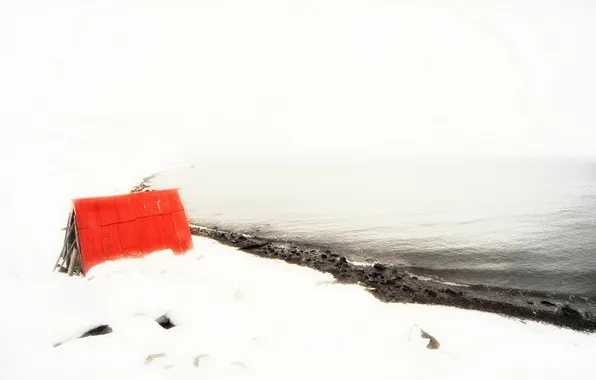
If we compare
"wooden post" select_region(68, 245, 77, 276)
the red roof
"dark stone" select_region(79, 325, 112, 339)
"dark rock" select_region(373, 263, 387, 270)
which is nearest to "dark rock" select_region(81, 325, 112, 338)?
"dark stone" select_region(79, 325, 112, 339)

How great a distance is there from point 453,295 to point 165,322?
16.9 m

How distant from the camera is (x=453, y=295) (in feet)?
65.2

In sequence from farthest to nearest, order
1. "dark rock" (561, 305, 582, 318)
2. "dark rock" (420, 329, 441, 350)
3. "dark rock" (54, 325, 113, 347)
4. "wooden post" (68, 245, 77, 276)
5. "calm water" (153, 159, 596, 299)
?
"calm water" (153, 159, 596, 299) < "dark rock" (561, 305, 582, 318) < "wooden post" (68, 245, 77, 276) < "dark rock" (420, 329, 441, 350) < "dark rock" (54, 325, 113, 347)

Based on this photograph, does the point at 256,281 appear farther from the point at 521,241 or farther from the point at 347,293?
the point at 521,241

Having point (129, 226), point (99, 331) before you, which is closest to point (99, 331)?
point (99, 331)

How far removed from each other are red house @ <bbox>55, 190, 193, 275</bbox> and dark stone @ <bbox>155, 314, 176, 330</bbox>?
591 cm

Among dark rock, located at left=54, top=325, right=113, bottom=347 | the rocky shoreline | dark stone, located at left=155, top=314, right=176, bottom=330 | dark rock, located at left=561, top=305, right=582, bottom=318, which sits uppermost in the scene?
dark rock, located at left=54, top=325, right=113, bottom=347

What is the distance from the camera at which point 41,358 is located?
28.6ft

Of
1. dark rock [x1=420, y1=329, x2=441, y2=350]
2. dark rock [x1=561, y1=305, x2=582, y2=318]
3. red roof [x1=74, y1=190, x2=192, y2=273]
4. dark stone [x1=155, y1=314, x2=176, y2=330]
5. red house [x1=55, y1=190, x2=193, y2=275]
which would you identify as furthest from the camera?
dark rock [x1=561, y1=305, x2=582, y2=318]

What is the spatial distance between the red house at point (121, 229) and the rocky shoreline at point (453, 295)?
30.1 ft

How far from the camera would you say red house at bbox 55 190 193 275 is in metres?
15.9

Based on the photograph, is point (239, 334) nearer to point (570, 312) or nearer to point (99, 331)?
point (99, 331)

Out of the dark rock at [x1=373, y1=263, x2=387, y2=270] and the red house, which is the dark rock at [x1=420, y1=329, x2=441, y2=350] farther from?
the red house

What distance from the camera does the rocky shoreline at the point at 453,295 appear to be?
690 inches
